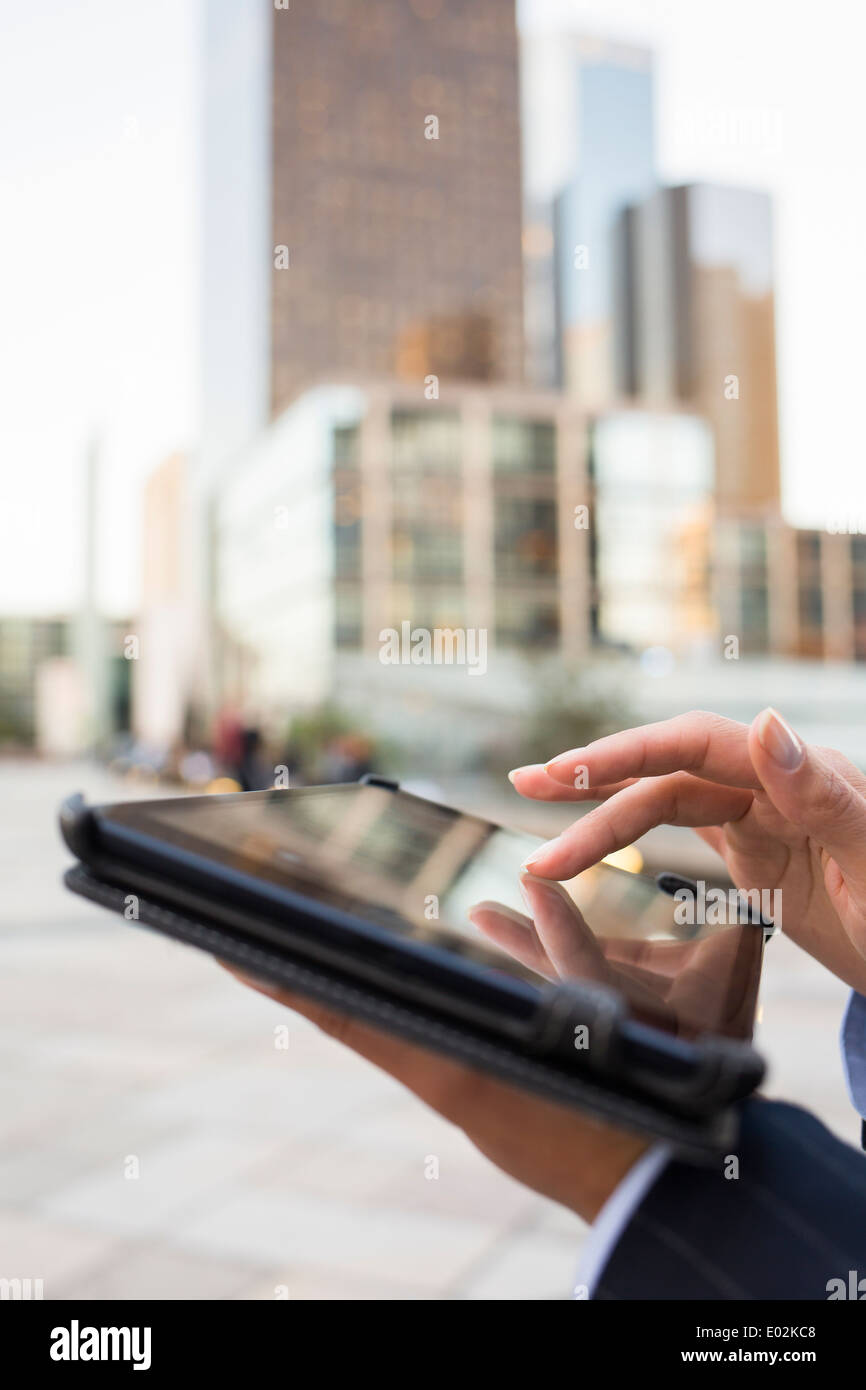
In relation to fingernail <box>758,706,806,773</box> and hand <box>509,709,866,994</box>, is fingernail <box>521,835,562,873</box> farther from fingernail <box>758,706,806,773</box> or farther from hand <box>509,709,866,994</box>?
fingernail <box>758,706,806,773</box>

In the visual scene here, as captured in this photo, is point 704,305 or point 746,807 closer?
point 746,807

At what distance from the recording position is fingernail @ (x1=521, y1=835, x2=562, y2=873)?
101 centimetres

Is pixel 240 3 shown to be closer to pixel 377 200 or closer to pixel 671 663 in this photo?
pixel 377 200

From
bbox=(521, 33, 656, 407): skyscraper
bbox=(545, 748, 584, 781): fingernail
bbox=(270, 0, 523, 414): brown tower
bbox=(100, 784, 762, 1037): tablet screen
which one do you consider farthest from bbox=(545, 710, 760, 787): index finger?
bbox=(521, 33, 656, 407): skyscraper

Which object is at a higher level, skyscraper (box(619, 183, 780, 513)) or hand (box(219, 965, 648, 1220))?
skyscraper (box(619, 183, 780, 513))

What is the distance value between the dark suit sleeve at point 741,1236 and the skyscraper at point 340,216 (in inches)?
3369

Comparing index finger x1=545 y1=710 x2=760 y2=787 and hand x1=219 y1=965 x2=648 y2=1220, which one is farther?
index finger x1=545 y1=710 x2=760 y2=787

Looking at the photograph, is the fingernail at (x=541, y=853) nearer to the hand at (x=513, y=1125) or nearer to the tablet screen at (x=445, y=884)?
Answer: the tablet screen at (x=445, y=884)

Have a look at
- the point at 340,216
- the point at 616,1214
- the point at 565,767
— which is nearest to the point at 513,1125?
the point at 616,1214

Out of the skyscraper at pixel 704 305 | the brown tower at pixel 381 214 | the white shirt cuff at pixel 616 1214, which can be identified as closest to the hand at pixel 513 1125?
the white shirt cuff at pixel 616 1214

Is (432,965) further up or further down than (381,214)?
further down

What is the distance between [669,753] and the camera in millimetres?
1047

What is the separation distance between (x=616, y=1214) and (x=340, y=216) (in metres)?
95.1

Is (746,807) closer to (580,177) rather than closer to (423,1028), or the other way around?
(423,1028)
